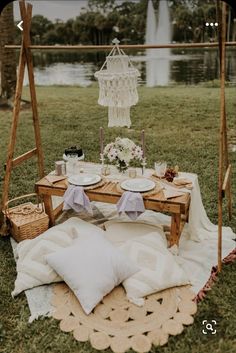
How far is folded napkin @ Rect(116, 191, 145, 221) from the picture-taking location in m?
4.29

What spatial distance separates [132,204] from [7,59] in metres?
8.63

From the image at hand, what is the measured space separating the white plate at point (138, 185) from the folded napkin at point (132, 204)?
4.2 inches

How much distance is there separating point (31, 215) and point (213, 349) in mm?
2676

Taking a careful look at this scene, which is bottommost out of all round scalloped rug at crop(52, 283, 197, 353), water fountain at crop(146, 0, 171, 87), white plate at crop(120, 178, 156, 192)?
round scalloped rug at crop(52, 283, 197, 353)

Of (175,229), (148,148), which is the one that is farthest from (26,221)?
(148,148)

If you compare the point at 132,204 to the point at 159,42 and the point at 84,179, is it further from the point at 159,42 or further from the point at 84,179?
the point at 159,42

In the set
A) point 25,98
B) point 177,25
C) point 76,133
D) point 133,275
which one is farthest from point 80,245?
point 177,25

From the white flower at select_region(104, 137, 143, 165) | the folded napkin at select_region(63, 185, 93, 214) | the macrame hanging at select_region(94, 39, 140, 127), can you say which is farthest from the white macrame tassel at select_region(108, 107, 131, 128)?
the folded napkin at select_region(63, 185, 93, 214)

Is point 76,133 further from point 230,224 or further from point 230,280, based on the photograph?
point 230,280

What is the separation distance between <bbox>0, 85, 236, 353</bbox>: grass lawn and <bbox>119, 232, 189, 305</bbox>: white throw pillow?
399 millimetres

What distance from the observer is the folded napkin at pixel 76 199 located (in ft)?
14.8

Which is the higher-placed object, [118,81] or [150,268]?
[118,81]

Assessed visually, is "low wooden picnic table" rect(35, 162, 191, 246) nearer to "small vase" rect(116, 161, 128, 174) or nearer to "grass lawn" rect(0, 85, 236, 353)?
"small vase" rect(116, 161, 128, 174)

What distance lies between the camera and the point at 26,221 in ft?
15.5
